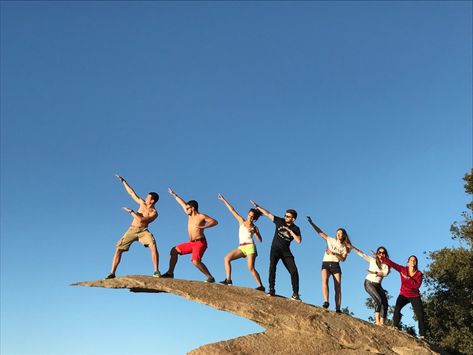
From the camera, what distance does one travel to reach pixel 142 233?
42.3 feet

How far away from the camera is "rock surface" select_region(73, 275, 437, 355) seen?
11.4 meters

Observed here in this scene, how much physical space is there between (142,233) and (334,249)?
4739 millimetres

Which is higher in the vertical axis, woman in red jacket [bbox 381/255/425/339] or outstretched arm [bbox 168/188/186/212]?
outstretched arm [bbox 168/188/186/212]

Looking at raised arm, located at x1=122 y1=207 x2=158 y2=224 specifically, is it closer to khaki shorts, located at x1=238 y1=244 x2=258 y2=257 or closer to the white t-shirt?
khaki shorts, located at x1=238 y1=244 x2=258 y2=257

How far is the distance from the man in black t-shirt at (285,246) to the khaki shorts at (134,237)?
9.69 feet

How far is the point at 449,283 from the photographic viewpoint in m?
20.9

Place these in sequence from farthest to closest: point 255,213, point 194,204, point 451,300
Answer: point 451,300, point 194,204, point 255,213

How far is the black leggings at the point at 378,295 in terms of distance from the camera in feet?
44.9

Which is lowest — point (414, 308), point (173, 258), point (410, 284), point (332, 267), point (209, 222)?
point (414, 308)

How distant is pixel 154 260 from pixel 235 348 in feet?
10.0

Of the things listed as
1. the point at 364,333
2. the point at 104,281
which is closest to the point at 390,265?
the point at 364,333

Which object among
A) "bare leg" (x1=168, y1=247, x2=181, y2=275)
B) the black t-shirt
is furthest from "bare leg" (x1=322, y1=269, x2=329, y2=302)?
"bare leg" (x1=168, y1=247, x2=181, y2=275)

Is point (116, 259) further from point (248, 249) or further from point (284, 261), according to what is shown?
point (284, 261)

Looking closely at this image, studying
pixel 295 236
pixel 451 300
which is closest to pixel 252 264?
pixel 295 236
